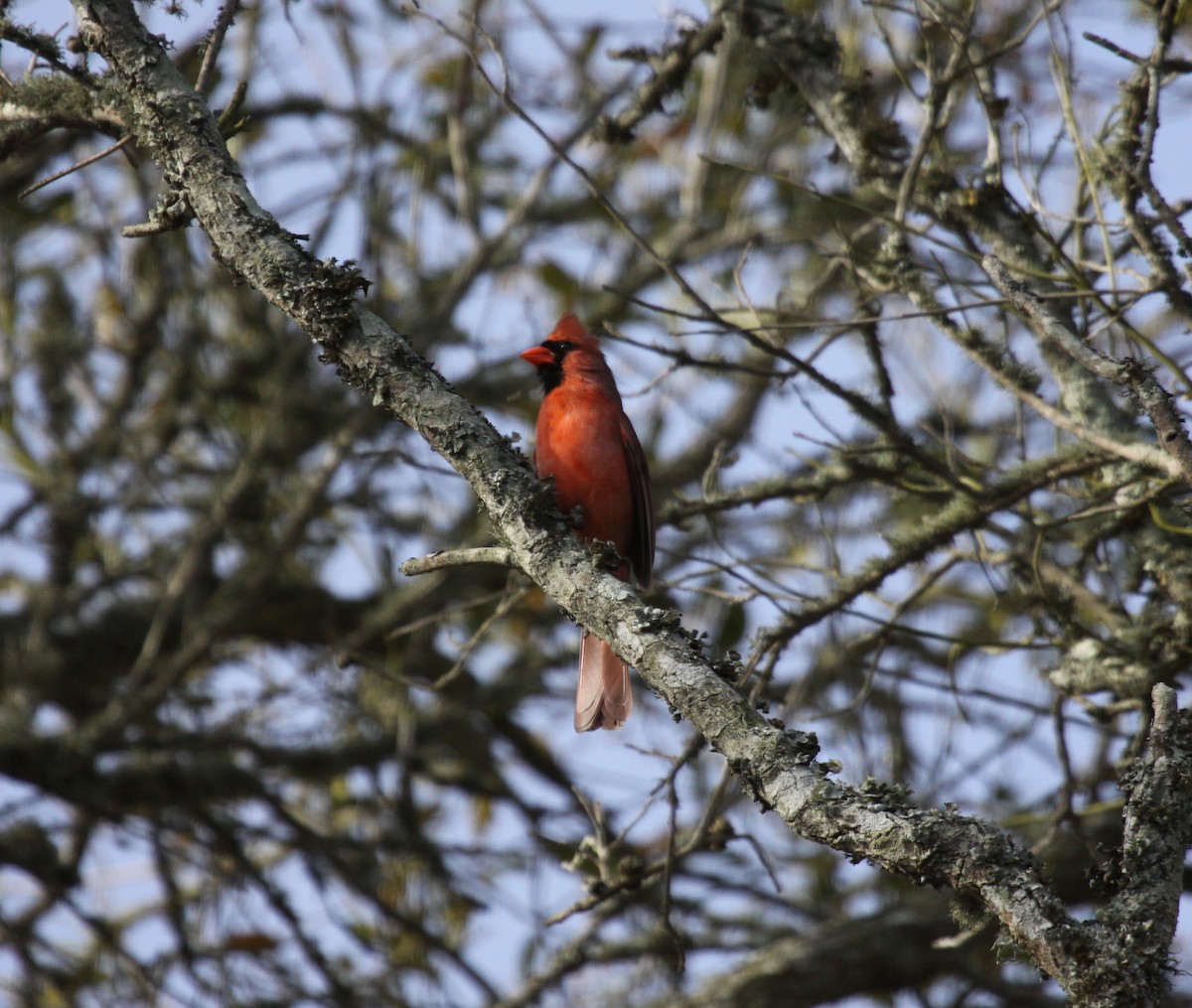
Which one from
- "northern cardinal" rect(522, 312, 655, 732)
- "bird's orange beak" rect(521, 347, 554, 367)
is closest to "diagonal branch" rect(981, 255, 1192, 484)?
"northern cardinal" rect(522, 312, 655, 732)

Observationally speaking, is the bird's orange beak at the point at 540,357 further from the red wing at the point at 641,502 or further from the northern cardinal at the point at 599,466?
the red wing at the point at 641,502

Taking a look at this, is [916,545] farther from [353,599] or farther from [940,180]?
[353,599]

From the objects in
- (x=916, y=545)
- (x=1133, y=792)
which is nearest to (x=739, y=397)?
(x=916, y=545)

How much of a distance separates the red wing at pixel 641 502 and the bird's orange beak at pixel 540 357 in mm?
492

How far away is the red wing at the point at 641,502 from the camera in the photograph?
4598mm

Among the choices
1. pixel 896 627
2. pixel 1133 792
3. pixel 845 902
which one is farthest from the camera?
pixel 845 902

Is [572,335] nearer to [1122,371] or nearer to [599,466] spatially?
[599,466]

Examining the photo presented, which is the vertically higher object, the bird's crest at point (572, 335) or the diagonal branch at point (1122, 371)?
the bird's crest at point (572, 335)

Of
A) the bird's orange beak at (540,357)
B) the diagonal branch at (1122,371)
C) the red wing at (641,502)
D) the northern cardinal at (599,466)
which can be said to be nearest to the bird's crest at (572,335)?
the bird's orange beak at (540,357)

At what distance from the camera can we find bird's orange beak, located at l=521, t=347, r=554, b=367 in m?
5.00

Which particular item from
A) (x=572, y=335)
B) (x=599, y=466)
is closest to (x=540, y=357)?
(x=572, y=335)

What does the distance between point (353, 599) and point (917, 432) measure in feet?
9.42

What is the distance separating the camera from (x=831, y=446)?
146 inches

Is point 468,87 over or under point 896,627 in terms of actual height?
over
